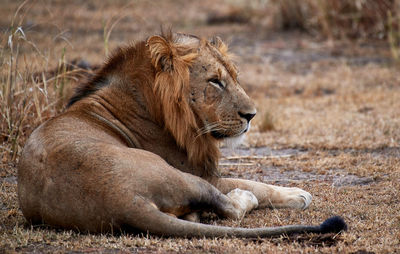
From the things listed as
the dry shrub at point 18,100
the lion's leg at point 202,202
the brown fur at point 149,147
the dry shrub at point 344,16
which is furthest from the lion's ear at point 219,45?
the dry shrub at point 344,16

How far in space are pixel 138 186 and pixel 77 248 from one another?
447 millimetres

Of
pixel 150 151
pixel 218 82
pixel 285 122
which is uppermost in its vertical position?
pixel 218 82

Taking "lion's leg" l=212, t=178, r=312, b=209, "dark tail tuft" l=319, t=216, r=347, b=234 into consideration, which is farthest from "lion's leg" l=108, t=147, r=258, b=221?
"dark tail tuft" l=319, t=216, r=347, b=234

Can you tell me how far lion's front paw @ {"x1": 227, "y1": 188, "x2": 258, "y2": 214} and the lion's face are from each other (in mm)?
382

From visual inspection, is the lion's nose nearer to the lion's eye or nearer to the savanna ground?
the lion's eye

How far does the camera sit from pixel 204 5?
1516 cm

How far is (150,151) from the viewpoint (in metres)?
4.04

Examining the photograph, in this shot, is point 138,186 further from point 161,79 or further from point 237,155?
point 237,155

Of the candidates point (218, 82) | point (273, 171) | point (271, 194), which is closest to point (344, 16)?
point (273, 171)

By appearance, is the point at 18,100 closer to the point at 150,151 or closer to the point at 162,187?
the point at 150,151

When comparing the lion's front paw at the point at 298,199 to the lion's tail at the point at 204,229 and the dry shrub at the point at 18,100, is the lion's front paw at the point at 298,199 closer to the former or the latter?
the lion's tail at the point at 204,229

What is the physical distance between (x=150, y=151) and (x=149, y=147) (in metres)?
0.04

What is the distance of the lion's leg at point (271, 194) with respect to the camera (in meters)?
4.09

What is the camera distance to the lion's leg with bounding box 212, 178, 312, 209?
4090 millimetres
